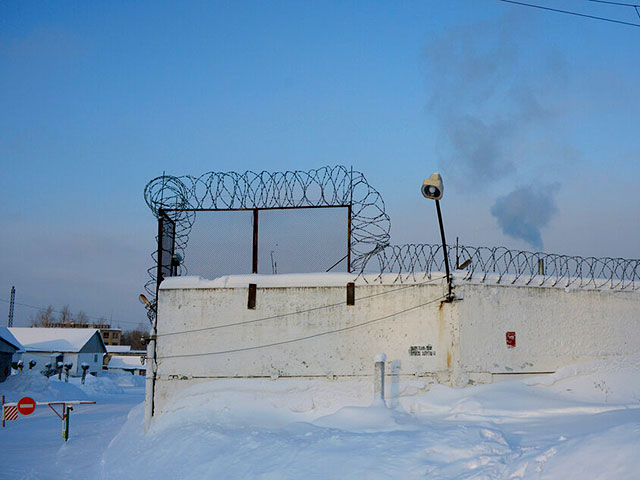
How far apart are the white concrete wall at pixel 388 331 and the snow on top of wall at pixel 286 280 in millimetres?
111

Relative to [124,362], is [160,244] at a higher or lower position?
higher

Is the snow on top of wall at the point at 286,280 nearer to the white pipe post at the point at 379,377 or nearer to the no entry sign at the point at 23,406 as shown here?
the white pipe post at the point at 379,377

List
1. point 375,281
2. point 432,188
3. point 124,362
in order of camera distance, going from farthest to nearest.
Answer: point 124,362
point 375,281
point 432,188

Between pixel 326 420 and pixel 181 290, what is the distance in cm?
464

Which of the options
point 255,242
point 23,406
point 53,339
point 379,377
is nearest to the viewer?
point 379,377

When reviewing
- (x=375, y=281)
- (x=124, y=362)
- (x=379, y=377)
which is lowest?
(x=124, y=362)

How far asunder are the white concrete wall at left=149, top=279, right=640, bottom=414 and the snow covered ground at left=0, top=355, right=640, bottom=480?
1.29 feet

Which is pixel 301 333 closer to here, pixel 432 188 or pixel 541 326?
pixel 432 188

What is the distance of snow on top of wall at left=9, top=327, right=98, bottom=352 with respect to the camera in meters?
59.2

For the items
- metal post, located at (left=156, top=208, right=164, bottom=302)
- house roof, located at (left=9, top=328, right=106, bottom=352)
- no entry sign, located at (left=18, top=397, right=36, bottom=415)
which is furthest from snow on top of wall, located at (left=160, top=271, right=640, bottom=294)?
house roof, located at (left=9, top=328, right=106, bottom=352)

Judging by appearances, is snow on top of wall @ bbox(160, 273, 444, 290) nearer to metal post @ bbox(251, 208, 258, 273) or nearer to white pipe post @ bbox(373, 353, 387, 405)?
metal post @ bbox(251, 208, 258, 273)

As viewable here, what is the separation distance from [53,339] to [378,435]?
59.5 meters

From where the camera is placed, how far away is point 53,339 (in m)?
61.2

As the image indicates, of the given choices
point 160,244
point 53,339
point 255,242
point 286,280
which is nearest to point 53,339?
point 53,339
